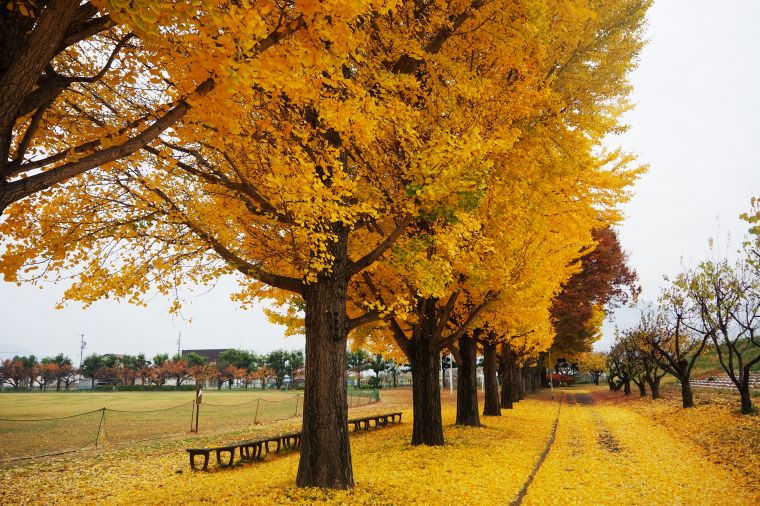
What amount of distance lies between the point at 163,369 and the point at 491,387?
76.3 metres

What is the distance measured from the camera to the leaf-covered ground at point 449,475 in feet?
22.8

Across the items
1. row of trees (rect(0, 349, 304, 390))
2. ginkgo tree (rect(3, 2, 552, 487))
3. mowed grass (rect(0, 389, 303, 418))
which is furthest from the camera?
row of trees (rect(0, 349, 304, 390))

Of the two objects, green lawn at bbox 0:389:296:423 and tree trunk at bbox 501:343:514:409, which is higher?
tree trunk at bbox 501:343:514:409

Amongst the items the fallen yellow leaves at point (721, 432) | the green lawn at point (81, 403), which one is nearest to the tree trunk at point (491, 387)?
the fallen yellow leaves at point (721, 432)

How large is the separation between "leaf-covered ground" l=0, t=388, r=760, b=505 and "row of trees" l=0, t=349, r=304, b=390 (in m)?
70.1

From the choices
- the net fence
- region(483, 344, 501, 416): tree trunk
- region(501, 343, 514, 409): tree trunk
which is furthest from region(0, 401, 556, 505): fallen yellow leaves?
region(501, 343, 514, 409): tree trunk

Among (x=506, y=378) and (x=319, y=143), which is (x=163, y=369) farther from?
(x=319, y=143)

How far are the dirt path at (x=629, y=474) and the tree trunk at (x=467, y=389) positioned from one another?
112 inches

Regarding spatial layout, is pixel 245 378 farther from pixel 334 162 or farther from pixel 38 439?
pixel 334 162

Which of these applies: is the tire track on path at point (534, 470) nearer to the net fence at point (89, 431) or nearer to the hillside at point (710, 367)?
the net fence at point (89, 431)

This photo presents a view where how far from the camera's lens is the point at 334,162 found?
6719 millimetres

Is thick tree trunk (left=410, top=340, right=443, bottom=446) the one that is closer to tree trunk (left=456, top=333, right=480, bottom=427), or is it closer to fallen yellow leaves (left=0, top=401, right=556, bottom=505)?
fallen yellow leaves (left=0, top=401, right=556, bottom=505)

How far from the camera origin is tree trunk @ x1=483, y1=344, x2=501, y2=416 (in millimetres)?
20062

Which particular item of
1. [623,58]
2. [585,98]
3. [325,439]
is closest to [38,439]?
[325,439]
